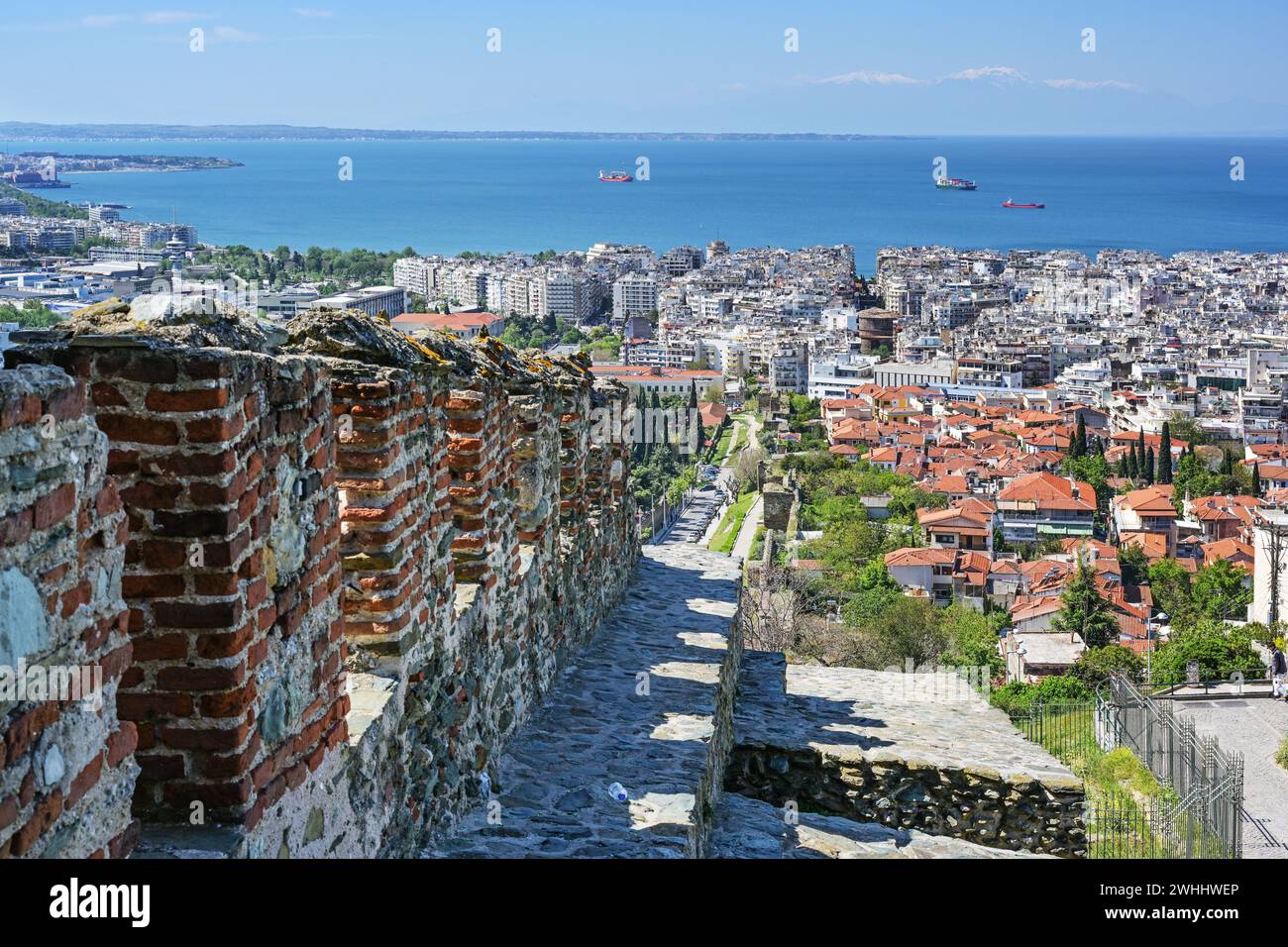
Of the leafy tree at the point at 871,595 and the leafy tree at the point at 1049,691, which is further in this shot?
the leafy tree at the point at 871,595

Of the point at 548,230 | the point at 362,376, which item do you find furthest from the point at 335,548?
the point at 548,230

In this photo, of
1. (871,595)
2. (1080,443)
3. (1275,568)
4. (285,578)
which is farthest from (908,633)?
(1080,443)

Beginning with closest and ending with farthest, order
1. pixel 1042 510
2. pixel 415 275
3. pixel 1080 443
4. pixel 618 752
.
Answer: pixel 618 752 → pixel 1042 510 → pixel 1080 443 → pixel 415 275

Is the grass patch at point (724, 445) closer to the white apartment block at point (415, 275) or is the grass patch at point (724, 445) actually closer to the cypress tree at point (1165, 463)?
the cypress tree at point (1165, 463)

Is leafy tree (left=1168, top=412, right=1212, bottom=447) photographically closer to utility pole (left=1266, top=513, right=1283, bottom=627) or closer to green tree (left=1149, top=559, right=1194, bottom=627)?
green tree (left=1149, top=559, right=1194, bottom=627)

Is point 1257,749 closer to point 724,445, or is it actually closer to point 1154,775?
point 1154,775

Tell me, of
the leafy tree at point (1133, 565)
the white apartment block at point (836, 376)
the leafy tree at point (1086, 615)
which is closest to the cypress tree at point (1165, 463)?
the leafy tree at point (1133, 565)
